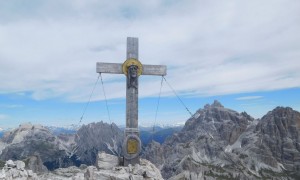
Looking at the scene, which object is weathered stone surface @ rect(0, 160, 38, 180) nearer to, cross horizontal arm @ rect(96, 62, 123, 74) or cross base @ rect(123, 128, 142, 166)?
cross base @ rect(123, 128, 142, 166)

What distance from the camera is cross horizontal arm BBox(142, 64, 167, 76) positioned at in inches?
1281

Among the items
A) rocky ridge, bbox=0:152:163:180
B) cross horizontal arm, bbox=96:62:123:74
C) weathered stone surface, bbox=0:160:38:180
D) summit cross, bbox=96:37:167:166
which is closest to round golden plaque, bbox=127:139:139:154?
summit cross, bbox=96:37:167:166

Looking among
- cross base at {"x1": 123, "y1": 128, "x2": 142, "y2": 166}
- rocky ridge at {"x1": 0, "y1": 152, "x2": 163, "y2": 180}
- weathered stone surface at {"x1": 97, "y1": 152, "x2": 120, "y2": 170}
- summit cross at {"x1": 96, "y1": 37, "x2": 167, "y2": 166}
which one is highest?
summit cross at {"x1": 96, "y1": 37, "x2": 167, "y2": 166}

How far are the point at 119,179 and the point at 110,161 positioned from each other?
4.20 meters

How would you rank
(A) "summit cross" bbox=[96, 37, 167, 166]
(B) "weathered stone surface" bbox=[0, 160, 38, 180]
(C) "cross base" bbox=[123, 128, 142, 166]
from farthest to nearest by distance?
(A) "summit cross" bbox=[96, 37, 167, 166] → (C) "cross base" bbox=[123, 128, 142, 166] → (B) "weathered stone surface" bbox=[0, 160, 38, 180]

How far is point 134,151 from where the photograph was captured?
3023 cm

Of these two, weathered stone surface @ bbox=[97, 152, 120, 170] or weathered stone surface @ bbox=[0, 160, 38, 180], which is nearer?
weathered stone surface @ bbox=[0, 160, 38, 180]

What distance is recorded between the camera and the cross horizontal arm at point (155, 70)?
32531 mm

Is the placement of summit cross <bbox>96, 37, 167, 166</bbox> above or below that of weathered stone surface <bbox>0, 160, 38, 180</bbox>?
above

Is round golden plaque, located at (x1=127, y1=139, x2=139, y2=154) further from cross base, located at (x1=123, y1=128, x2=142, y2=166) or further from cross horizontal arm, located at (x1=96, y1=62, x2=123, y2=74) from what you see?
cross horizontal arm, located at (x1=96, y1=62, x2=123, y2=74)

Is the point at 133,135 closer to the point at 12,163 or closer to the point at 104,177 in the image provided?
the point at 104,177

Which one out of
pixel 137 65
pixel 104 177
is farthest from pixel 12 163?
pixel 137 65

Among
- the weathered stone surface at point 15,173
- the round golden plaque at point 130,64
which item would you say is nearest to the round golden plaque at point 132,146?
the round golden plaque at point 130,64

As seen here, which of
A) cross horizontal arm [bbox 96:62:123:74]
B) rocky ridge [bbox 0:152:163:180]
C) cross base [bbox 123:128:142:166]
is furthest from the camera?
cross horizontal arm [bbox 96:62:123:74]
